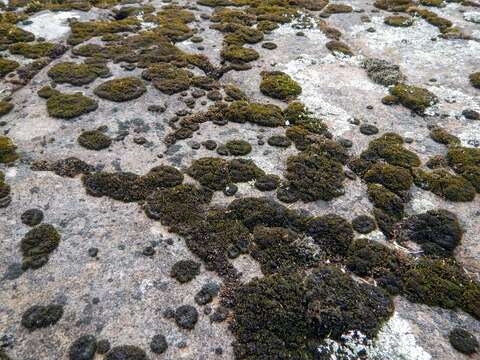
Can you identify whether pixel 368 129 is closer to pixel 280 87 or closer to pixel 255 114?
pixel 280 87

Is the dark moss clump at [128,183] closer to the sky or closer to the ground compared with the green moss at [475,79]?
closer to the ground

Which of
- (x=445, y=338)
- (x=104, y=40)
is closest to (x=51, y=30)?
(x=104, y=40)

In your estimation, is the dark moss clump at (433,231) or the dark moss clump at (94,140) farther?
the dark moss clump at (94,140)

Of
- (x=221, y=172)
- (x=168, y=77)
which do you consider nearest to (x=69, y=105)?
(x=168, y=77)

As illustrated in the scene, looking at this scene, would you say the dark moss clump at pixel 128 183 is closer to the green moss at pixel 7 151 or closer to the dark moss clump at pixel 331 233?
the green moss at pixel 7 151

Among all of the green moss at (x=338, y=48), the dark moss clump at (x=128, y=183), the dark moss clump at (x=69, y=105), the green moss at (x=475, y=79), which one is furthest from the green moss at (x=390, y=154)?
the dark moss clump at (x=69, y=105)
